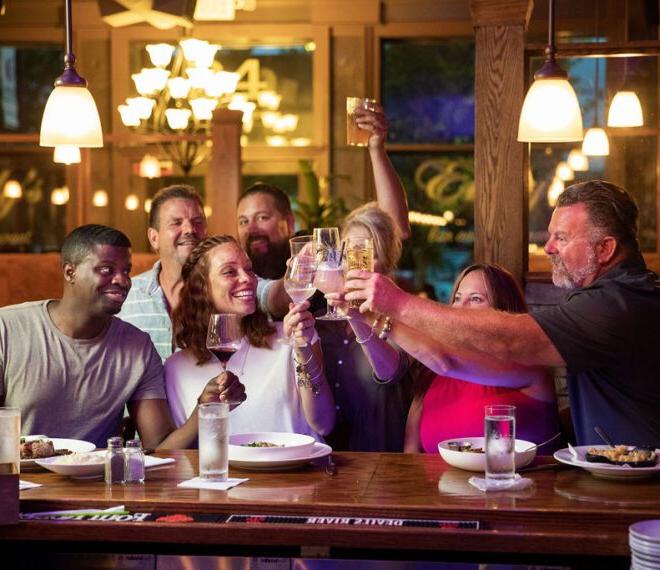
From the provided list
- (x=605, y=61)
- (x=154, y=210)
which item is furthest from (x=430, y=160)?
(x=154, y=210)

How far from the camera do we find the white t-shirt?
354 centimetres

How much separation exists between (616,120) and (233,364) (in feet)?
11.1

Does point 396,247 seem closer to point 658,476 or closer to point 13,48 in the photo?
point 658,476

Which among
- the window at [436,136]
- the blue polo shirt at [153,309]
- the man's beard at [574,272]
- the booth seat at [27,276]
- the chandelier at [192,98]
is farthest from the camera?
the window at [436,136]

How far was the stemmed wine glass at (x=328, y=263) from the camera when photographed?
2947 millimetres

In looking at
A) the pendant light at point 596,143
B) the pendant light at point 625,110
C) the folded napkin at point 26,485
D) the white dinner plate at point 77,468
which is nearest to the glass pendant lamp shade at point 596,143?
the pendant light at point 596,143

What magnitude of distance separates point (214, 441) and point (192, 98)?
22.9 feet

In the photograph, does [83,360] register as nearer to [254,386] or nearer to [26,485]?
[254,386]

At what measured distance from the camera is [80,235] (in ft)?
11.8

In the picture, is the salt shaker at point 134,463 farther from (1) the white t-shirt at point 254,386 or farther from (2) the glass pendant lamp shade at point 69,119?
(2) the glass pendant lamp shade at point 69,119

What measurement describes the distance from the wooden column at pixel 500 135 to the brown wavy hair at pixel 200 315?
4.79 feet

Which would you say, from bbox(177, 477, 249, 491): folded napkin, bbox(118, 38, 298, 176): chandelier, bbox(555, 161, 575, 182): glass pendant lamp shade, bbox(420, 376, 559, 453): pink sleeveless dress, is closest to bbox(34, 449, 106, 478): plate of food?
bbox(177, 477, 249, 491): folded napkin

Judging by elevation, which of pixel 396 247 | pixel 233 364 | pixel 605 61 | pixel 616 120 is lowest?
pixel 233 364

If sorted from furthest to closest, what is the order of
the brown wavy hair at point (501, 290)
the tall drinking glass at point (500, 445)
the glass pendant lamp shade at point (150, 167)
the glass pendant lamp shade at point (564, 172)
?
the glass pendant lamp shade at point (150, 167) < the glass pendant lamp shade at point (564, 172) < the brown wavy hair at point (501, 290) < the tall drinking glass at point (500, 445)
